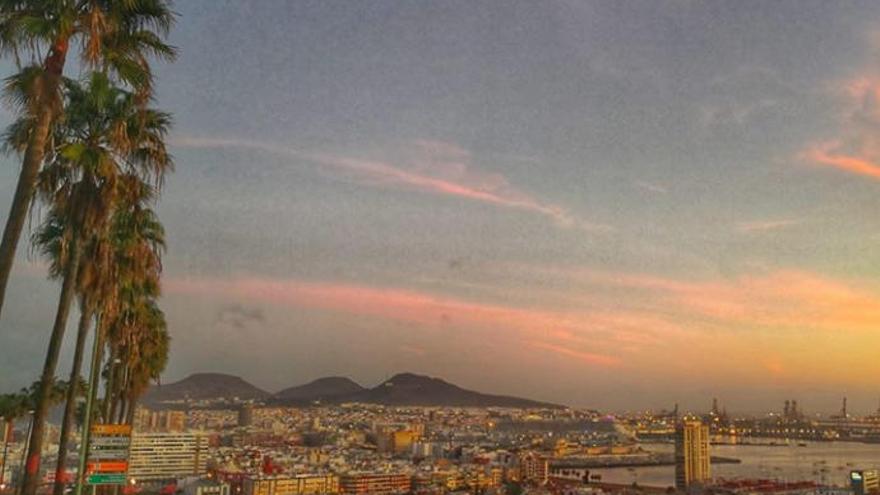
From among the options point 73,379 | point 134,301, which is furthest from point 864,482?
point 73,379

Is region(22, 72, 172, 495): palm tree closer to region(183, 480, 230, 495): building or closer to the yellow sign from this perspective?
the yellow sign

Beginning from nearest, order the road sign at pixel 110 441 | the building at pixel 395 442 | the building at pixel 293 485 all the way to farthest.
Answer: the road sign at pixel 110 441, the building at pixel 293 485, the building at pixel 395 442

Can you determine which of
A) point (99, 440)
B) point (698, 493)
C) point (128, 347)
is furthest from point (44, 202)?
point (698, 493)

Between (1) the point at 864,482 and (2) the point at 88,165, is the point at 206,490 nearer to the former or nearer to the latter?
(2) the point at 88,165

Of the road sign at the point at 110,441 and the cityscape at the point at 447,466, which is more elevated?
the road sign at the point at 110,441

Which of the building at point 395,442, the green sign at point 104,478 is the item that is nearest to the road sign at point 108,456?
the green sign at point 104,478

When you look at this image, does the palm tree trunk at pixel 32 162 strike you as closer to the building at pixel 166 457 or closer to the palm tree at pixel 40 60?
the palm tree at pixel 40 60
